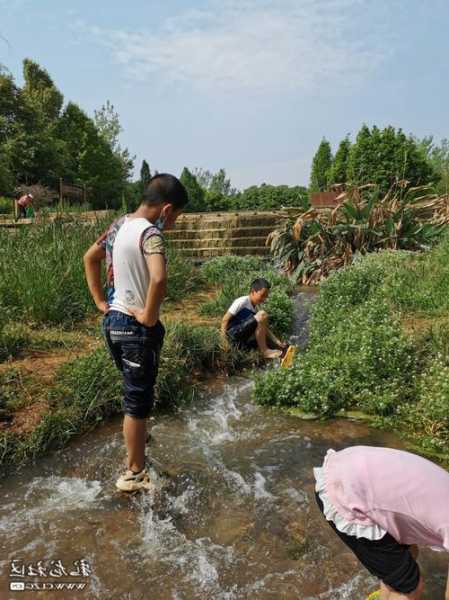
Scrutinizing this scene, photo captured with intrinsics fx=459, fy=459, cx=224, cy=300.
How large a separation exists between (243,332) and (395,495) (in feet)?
12.1

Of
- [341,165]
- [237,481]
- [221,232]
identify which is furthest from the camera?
[341,165]

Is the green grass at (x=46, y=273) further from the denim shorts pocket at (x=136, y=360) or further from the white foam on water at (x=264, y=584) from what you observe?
the white foam on water at (x=264, y=584)

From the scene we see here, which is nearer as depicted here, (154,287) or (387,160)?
(154,287)

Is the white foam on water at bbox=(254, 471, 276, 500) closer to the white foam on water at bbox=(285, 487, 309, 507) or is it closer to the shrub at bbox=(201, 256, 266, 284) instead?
the white foam on water at bbox=(285, 487, 309, 507)

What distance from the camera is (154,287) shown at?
230 centimetres

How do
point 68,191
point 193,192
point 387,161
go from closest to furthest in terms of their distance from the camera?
point 68,191
point 387,161
point 193,192

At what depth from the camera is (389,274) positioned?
657 cm

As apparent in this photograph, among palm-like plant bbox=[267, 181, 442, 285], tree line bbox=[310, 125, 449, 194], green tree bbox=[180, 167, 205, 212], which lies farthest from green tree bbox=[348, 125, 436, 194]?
green tree bbox=[180, 167, 205, 212]

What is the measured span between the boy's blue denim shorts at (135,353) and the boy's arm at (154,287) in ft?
0.37

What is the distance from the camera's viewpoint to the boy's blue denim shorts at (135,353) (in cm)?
247

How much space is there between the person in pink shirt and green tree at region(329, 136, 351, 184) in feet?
84.7

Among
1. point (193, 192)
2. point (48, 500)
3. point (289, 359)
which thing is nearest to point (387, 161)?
point (193, 192)

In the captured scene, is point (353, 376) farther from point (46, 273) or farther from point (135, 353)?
point (46, 273)

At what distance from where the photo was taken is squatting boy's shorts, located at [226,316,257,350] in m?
5.10
